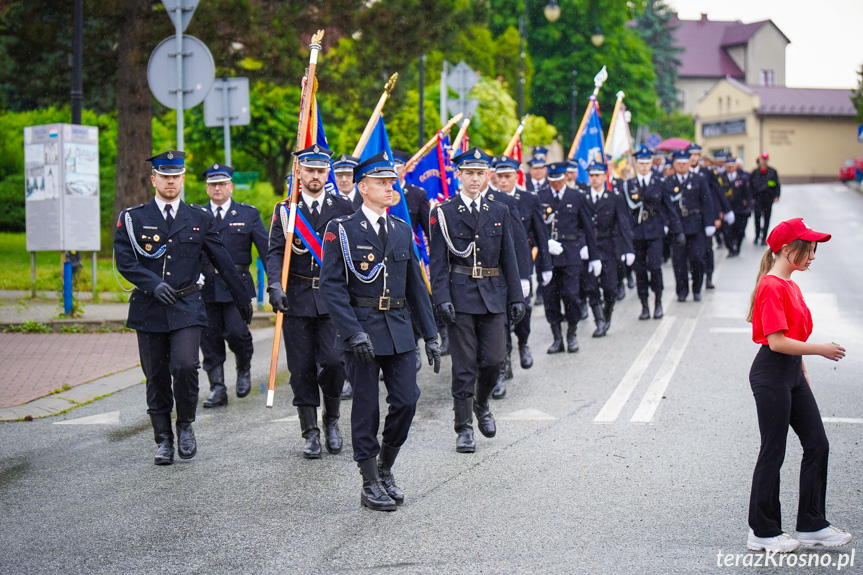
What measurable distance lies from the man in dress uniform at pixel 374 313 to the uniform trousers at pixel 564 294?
18.6ft

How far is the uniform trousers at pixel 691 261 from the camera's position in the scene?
15.7 metres

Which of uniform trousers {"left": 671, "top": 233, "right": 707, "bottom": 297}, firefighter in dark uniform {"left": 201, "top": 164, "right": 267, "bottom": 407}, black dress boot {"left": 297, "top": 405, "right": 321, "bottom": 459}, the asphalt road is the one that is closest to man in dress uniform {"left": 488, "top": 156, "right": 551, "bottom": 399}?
the asphalt road

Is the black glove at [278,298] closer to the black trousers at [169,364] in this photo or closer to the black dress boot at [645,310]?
the black trousers at [169,364]

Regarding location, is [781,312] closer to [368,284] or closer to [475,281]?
[368,284]

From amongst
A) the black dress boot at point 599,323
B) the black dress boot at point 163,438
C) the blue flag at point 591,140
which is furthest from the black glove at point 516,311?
the blue flag at point 591,140

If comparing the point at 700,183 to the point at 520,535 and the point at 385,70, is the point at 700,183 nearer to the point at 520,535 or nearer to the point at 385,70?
the point at 385,70

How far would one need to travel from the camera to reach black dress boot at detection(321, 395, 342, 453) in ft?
24.3

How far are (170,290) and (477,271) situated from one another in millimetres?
2173

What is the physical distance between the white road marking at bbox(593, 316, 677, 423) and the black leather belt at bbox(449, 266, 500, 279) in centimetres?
141

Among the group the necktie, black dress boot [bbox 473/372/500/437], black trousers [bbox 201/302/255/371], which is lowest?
black dress boot [bbox 473/372/500/437]

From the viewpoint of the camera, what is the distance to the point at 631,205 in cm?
1498

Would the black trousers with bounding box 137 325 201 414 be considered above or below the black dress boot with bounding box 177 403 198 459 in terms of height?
above

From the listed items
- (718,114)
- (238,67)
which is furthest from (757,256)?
(718,114)

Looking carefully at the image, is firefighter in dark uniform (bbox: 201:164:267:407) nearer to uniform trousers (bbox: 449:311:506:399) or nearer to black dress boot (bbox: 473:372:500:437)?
uniform trousers (bbox: 449:311:506:399)
